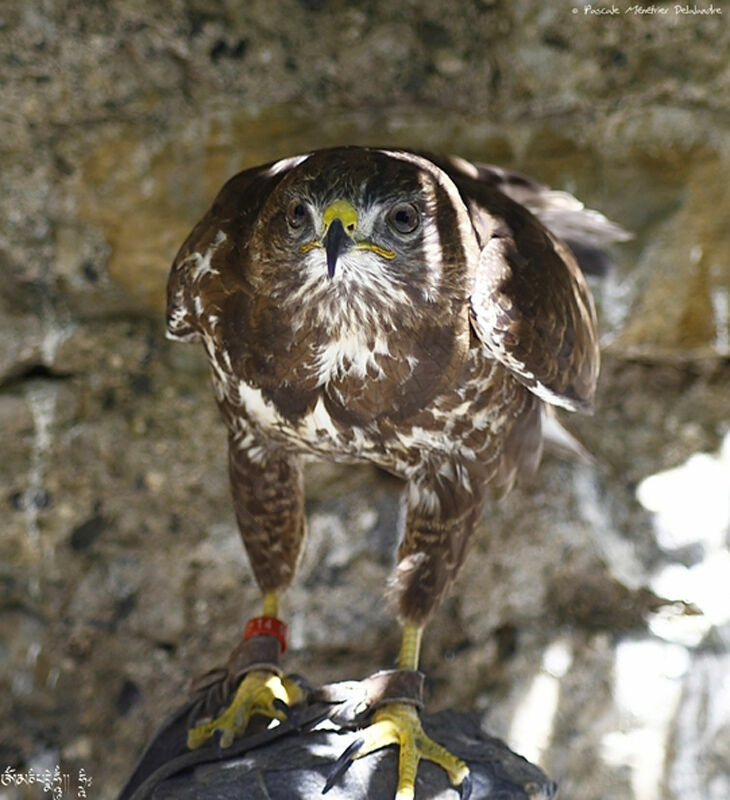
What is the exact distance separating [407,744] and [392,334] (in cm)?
96

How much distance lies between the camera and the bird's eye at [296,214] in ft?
7.14

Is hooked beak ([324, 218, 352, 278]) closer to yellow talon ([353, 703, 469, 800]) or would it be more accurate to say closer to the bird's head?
the bird's head

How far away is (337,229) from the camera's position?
205cm

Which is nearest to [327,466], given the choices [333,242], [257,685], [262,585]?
[262,585]

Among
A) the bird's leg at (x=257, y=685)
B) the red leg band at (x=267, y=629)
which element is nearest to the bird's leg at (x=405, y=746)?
the bird's leg at (x=257, y=685)

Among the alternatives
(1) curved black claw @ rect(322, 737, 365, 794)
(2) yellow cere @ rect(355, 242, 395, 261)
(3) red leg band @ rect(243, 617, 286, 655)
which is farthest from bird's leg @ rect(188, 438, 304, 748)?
(2) yellow cere @ rect(355, 242, 395, 261)

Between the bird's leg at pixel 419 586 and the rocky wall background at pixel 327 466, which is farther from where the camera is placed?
the rocky wall background at pixel 327 466

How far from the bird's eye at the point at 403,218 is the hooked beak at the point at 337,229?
106 millimetres

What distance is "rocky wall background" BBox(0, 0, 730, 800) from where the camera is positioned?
326 centimetres

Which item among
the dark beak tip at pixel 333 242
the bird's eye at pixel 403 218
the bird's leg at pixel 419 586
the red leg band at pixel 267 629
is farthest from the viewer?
the red leg band at pixel 267 629

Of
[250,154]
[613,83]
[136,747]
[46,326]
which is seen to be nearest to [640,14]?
[613,83]

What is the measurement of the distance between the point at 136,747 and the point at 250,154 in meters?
1.95

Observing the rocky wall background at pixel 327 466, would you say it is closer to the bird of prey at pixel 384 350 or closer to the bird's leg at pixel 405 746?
the bird of prey at pixel 384 350

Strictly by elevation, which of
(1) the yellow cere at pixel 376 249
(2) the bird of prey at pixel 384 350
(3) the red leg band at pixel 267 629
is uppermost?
(1) the yellow cere at pixel 376 249
